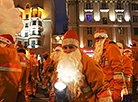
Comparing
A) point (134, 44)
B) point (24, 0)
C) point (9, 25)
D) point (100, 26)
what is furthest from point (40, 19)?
point (9, 25)

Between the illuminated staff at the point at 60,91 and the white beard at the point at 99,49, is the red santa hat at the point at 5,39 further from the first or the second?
the white beard at the point at 99,49

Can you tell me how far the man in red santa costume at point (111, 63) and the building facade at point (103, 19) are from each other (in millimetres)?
26116

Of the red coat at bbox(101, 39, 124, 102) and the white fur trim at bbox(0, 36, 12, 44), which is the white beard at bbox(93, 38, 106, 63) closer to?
the red coat at bbox(101, 39, 124, 102)

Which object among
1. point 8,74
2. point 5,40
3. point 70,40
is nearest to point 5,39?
point 5,40

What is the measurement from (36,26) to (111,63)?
108 feet

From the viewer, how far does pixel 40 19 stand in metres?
34.9

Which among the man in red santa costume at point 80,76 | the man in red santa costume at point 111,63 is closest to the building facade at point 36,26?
the man in red santa costume at point 111,63

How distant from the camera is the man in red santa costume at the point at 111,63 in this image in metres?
3.12

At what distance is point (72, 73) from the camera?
270cm

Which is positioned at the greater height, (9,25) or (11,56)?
(9,25)

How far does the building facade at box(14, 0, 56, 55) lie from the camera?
3409cm

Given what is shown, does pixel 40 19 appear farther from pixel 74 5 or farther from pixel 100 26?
pixel 100 26

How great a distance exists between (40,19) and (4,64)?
1353 inches

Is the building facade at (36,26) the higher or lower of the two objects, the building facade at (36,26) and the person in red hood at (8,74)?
the higher
